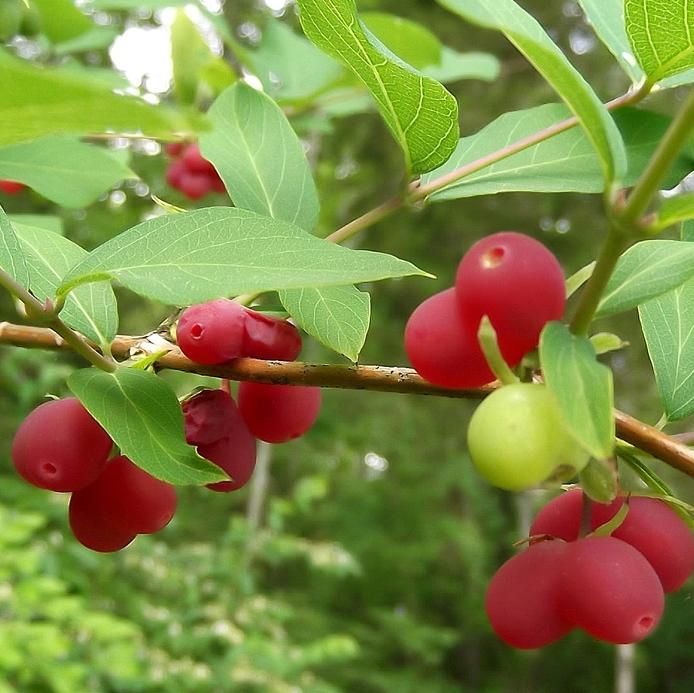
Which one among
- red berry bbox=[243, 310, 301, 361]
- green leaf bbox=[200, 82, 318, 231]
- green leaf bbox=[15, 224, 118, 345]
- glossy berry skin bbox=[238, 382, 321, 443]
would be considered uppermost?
green leaf bbox=[200, 82, 318, 231]

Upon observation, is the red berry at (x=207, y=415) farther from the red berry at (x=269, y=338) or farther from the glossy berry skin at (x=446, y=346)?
the glossy berry skin at (x=446, y=346)

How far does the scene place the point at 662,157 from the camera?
0.40m

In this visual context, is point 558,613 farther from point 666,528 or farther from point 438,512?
point 438,512

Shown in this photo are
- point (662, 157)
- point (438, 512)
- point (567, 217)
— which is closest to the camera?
point (662, 157)

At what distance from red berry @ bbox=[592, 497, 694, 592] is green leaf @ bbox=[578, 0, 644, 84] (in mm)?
325

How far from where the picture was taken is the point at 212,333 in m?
0.61

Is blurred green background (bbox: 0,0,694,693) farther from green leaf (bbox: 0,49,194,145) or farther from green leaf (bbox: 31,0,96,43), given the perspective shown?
green leaf (bbox: 0,49,194,145)

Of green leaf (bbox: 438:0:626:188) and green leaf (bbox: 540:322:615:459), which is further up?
green leaf (bbox: 438:0:626:188)

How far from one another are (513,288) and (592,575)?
0.67ft

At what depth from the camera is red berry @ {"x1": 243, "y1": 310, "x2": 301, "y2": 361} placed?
25.1 inches

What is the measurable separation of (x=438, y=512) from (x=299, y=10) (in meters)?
7.34

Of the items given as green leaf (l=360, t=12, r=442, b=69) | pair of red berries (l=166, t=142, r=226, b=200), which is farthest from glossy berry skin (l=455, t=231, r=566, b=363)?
pair of red berries (l=166, t=142, r=226, b=200)

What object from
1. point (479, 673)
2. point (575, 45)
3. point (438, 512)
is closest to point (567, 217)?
point (575, 45)

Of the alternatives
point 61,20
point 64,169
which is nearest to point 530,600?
point 64,169
